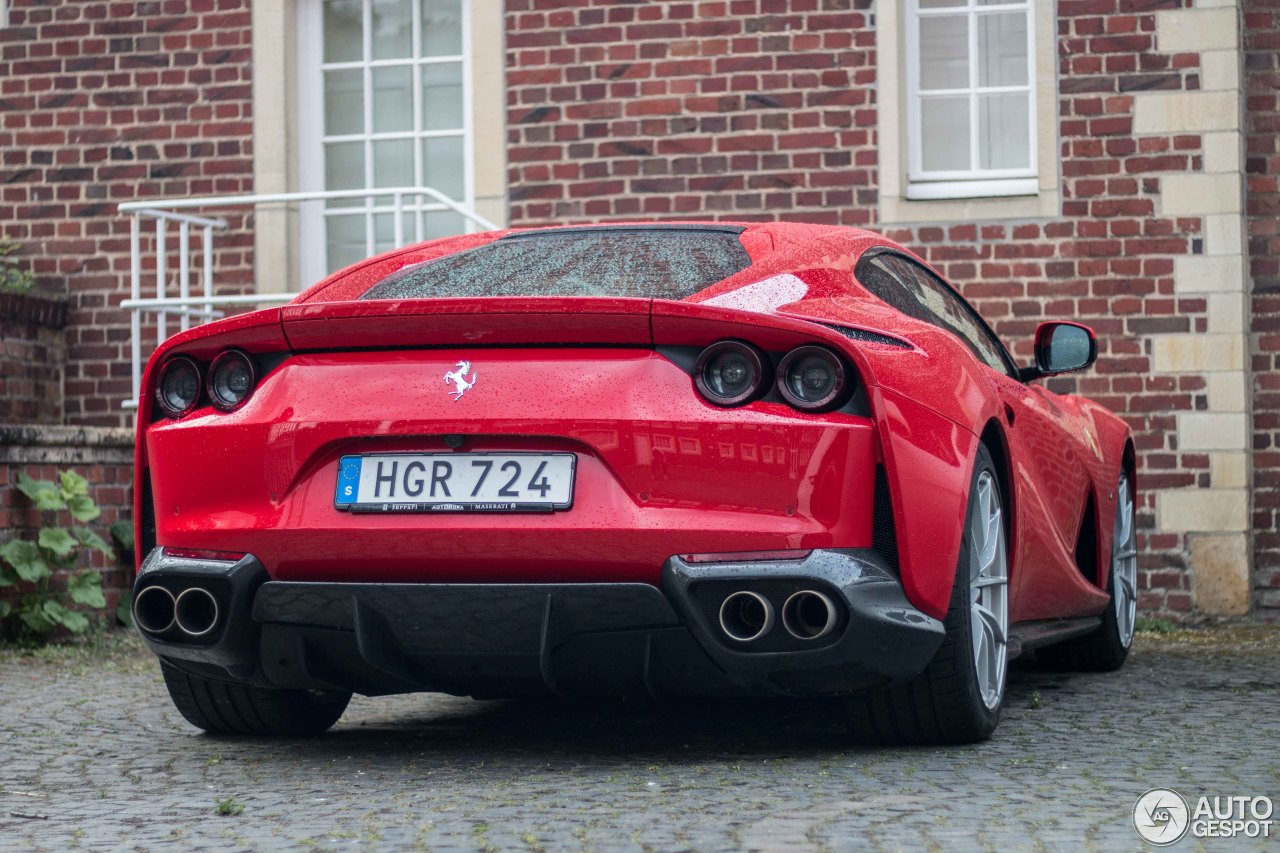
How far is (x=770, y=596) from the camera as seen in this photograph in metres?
3.74

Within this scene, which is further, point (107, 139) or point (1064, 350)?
point (107, 139)

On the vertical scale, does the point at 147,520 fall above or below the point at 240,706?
above

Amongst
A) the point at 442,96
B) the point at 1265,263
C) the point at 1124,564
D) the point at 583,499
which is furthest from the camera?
the point at 442,96

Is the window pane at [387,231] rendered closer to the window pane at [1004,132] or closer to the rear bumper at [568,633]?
the window pane at [1004,132]

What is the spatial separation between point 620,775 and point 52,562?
4459 millimetres

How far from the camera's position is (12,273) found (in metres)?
10.8

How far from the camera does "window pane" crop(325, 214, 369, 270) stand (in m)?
10.9

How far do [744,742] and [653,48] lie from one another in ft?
20.9

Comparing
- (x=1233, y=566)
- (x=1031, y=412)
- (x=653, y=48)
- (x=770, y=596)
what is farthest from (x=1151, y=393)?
(x=770, y=596)

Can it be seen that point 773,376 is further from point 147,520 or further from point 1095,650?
point 1095,650

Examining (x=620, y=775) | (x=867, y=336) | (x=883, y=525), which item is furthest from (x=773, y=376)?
(x=620, y=775)

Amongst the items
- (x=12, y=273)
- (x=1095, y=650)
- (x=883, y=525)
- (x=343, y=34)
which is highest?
(x=343, y=34)

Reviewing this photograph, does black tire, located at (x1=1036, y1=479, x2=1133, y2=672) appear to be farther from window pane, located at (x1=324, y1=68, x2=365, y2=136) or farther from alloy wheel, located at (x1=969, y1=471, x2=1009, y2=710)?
window pane, located at (x1=324, y1=68, x2=365, y2=136)

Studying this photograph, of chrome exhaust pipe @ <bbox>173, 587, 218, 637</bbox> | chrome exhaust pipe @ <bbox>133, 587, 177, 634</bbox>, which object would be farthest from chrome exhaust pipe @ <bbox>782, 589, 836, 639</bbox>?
chrome exhaust pipe @ <bbox>133, 587, 177, 634</bbox>
